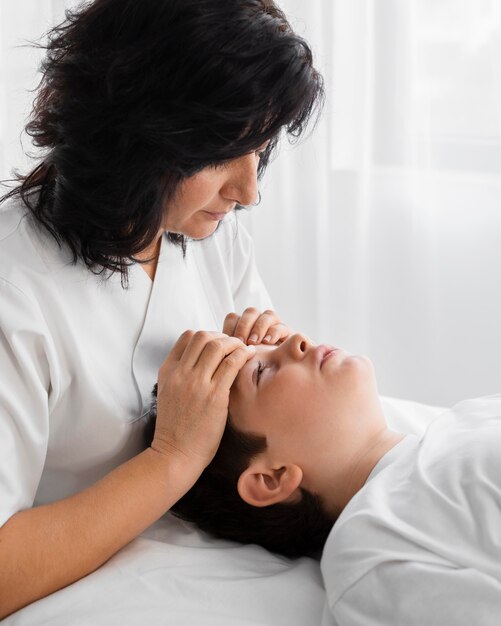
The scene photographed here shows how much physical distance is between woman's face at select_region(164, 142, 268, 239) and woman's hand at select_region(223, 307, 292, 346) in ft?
0.97

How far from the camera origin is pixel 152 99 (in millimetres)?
1281

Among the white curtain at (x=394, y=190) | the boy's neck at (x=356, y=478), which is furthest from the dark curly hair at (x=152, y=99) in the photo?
the white curtain at (x=394, y=190)

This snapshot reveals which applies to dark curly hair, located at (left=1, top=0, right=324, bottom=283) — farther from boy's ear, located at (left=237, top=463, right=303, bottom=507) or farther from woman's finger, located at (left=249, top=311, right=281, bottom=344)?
boy's ear, located at (left=237, top=463, right=303, bottom=507)

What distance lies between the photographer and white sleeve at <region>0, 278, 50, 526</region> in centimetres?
132

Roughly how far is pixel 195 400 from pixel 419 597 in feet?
1.62

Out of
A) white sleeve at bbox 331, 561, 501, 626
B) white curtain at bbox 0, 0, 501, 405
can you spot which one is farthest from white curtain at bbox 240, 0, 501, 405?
white sleeve at bbox 331, 561, 501, 626

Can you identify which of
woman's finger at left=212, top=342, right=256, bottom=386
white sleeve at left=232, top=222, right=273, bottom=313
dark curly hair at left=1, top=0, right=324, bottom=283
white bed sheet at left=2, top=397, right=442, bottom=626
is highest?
dark curly hair at left=1, top=0, right=324, bottom=283

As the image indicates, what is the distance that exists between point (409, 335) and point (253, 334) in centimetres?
132

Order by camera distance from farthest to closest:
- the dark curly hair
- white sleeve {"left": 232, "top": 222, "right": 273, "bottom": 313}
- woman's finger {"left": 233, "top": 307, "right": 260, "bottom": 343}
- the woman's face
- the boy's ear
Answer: white sleeve {"left": 232, "top": 222, "right": 273, "bottom": 313}
woman's finger {"left": 233, "top": 307, "right": 260, "bottom": 343}
the boy's ear
the woman's face
the dark curly hair

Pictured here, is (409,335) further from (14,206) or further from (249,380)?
(14,206)

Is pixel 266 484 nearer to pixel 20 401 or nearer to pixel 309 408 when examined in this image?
pixel 309 408

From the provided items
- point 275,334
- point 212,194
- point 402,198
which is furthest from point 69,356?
point 402,198

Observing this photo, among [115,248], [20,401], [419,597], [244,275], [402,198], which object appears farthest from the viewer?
[402,198]

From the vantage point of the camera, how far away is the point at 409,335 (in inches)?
115
